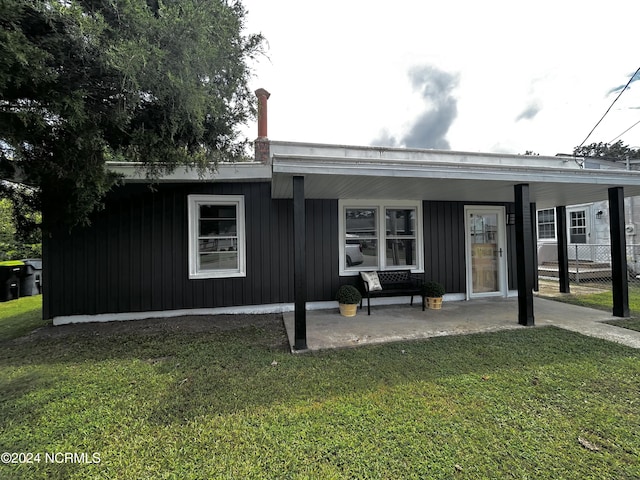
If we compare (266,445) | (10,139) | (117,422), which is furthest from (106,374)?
(10,139)

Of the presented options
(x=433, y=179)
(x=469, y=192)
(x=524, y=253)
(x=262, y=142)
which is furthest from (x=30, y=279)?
(x=524, y=253)

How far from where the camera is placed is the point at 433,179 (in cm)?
395

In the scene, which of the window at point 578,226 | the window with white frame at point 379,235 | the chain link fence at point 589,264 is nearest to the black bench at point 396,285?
the window with white frame at point 379,235

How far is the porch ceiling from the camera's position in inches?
138

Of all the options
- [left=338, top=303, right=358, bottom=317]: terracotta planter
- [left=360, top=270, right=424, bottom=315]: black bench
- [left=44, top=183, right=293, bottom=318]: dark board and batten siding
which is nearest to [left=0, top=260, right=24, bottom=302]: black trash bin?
[left=44, top=183, right=293, bottom=318]: dark board and batten siding

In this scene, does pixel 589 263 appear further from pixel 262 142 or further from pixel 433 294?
pixel 262 142

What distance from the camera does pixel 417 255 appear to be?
6.19 meters

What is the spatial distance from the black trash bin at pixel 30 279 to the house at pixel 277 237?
5387 mm

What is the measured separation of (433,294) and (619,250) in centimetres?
302

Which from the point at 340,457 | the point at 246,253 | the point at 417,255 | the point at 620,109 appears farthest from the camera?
the point at 620,109

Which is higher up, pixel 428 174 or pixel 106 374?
pixel 428 174

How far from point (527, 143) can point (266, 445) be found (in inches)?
774

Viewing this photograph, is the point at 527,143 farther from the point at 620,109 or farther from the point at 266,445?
the point at 266,445

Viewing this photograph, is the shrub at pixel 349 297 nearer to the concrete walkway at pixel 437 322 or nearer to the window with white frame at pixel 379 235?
the concrete walkway at pixel 437 322
